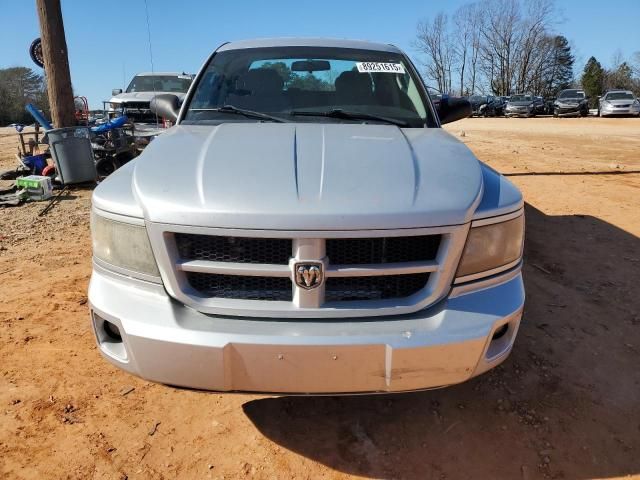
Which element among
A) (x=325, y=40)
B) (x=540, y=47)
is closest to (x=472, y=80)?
(x=540, y=47)

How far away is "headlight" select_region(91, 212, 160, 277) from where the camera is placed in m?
1.80

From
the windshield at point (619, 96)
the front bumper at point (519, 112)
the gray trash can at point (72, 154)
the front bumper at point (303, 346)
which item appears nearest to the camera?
the front bumper at point (303, 346)

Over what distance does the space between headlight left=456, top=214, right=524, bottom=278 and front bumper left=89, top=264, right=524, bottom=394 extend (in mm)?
104

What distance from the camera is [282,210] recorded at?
1.66 meters

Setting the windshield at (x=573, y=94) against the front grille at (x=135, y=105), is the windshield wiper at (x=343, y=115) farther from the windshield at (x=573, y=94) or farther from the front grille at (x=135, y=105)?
the windshield at (x=573, y=94)

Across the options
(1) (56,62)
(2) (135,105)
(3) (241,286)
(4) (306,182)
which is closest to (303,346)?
(3) (241,286)

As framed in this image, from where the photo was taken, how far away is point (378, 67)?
125 inches

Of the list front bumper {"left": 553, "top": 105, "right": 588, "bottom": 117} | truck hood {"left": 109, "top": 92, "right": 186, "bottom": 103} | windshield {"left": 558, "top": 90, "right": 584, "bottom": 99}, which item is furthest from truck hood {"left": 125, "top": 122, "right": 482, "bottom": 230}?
windshield {"left": 558, "top": 90, "right": 584, "bottom": 99}

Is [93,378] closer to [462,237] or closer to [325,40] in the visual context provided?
[462,237]

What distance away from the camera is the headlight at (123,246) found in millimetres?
1804

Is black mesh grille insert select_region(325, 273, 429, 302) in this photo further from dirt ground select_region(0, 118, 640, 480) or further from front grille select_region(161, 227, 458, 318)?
dirt ground select_region(0, 118, 640, 480)

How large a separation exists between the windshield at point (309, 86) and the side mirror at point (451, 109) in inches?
10.8

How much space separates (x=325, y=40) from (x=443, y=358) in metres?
2.64

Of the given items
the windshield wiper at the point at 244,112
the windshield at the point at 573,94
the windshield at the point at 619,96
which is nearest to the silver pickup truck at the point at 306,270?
the windshield wiper at the point at 244,112
